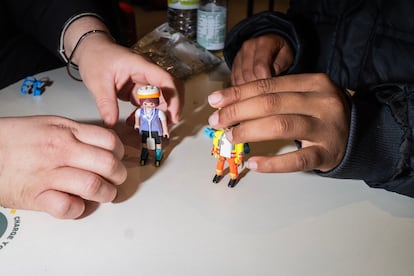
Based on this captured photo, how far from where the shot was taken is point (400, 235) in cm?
45

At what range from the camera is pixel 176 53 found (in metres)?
0.84

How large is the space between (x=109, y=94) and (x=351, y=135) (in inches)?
13.4

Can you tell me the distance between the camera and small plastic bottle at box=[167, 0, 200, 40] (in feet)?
2.97

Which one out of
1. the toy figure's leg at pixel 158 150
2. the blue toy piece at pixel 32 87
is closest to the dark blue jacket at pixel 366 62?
the toy figure's leg at pixel 158 150

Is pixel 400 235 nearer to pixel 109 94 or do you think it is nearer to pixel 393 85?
pixel 393 85

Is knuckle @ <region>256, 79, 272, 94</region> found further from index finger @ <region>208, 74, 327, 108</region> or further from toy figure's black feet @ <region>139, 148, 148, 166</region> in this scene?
toy figure's black feet @ <region>139, 148, 148, 166</region>

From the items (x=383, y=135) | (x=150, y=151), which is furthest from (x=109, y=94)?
(x=383, y=135)

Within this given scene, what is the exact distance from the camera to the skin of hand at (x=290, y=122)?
1.50 feet

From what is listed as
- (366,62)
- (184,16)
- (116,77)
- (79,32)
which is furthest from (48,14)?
(366,62)

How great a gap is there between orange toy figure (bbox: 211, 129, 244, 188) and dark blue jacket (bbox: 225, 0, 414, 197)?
114 millimetres

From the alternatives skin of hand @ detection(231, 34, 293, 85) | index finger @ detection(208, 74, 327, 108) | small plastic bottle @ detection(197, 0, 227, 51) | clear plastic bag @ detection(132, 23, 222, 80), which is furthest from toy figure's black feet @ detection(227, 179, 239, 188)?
small plastic bottle @ detection(197, 0, 227, 51)

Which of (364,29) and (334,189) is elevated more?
(364,29)

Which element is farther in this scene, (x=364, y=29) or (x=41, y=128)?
(x=364, y=29)

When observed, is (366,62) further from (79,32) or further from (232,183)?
(79,32)
